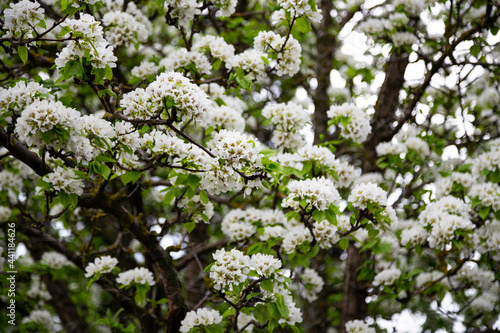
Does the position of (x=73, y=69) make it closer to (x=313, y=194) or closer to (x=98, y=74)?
(x=98, y=74)

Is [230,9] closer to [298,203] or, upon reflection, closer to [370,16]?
[298,203]

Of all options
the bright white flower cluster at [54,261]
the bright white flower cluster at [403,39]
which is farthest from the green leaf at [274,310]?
the bright white flower cluster at [403,39]

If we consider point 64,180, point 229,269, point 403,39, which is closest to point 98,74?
point 64,180

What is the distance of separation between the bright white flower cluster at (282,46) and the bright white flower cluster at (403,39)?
2.17 metres

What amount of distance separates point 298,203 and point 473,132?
4.40m

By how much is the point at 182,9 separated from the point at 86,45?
1447mm

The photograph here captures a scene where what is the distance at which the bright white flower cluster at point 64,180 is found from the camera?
3.01 m

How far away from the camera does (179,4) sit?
12.8ft

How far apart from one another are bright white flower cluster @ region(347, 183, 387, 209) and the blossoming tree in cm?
2

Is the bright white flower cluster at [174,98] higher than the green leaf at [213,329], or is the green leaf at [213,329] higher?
the bright white flower cluster at [174,98]

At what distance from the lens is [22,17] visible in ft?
9.70

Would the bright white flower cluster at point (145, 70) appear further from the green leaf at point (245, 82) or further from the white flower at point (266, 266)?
the white flower at point (266, 266)

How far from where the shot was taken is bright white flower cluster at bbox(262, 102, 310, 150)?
4227mm

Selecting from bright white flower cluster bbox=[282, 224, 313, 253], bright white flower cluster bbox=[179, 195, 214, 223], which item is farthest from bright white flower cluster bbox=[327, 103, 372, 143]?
bright white flower cluster bbox=[179, 195, 214, 223]
